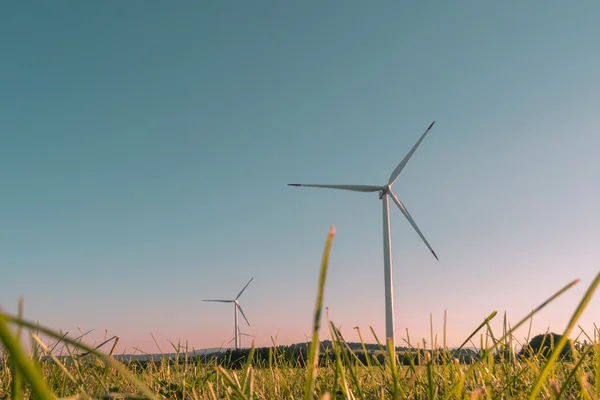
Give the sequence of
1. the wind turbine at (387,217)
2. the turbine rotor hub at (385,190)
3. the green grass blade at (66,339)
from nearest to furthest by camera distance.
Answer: the green grass blade at (66,339) < the wind turbine at (387,217) < the turbine rotor hub at (385,190)

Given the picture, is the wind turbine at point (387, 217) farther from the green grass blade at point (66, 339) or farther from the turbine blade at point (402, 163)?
the green grass blade at point (66, 339)

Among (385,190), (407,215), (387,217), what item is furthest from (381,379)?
(385,190)

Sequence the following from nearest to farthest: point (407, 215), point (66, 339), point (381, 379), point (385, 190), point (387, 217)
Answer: point (66, 339) < point (381, 379) < point (407, 215) < point (387, 217) < point (385, 190)

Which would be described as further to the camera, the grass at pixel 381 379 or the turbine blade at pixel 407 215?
the turbine blade at pixel 407 215

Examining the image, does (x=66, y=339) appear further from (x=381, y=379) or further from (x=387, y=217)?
(x=387, y=217)

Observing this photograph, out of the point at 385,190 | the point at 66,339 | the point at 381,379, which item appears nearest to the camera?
the point at 66,339

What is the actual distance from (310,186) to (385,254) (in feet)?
28.5

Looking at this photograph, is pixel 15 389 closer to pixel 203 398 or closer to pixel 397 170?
pixel 203 398

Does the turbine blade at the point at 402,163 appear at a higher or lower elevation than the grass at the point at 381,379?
higher

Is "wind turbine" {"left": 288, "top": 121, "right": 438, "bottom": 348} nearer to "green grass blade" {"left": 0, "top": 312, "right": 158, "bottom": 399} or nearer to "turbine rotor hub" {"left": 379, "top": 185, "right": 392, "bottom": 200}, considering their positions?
"turbine rotor hub" {"left": 379, "top": 185, "right": 392, "bottom": 200}

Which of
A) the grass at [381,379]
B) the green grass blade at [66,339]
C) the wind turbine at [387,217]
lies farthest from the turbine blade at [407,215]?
the green grass blade at [66,339]

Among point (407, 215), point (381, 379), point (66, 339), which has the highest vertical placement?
point (407, 215)

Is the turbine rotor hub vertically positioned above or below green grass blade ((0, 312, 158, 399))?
above

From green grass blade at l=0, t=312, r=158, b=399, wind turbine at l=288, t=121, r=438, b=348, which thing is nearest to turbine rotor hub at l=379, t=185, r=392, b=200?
wind turbine at l=288, t=121, r=438, b=348
